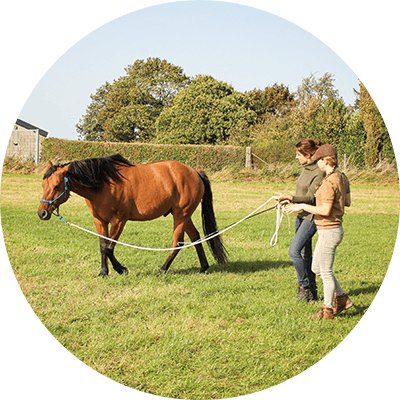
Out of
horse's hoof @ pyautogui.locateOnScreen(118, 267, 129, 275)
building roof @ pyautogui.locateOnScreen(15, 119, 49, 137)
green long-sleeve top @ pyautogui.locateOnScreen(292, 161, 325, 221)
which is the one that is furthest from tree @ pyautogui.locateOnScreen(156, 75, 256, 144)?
horse's hoof @ pyautogui.locateOnScreen(118, 267, 129, 275)

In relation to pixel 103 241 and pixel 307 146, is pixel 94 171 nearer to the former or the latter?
pixel 103 241

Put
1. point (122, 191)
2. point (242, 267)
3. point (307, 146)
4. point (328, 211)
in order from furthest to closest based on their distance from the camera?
point (242, 267)
point (122, 191)
point (307, 146)
point (328, 211)

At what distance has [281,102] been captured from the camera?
6.30 meters

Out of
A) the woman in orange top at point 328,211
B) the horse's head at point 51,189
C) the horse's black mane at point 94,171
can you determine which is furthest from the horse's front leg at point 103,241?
the woman in orange top at point 328,211

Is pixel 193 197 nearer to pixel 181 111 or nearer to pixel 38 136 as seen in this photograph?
pixel 181 111

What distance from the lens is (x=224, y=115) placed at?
230 inches

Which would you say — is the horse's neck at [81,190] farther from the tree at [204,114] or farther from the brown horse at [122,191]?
the tree at [204,114]

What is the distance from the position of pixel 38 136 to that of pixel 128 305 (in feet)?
9.90

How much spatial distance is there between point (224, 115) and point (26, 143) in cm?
313

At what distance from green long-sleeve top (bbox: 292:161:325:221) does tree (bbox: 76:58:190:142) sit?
2292 mm

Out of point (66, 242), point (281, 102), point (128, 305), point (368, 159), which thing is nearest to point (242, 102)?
point (281, 102)

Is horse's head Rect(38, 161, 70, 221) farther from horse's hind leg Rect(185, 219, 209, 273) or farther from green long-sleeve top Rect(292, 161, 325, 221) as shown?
green long-sleeve top Rect(292, 161, 325, 221)

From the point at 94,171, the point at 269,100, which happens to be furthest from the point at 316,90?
the point at 94,171

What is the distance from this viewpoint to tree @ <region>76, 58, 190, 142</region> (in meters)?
5.30
